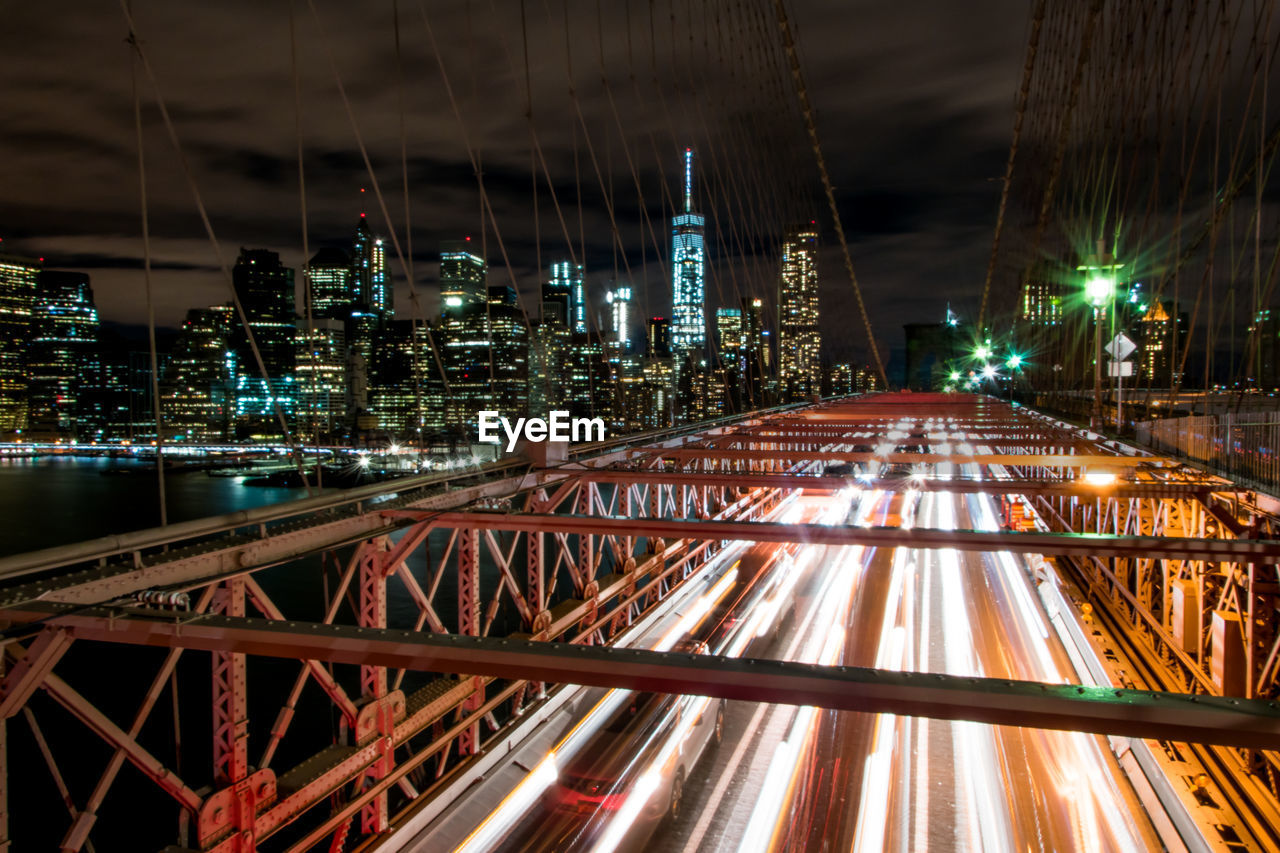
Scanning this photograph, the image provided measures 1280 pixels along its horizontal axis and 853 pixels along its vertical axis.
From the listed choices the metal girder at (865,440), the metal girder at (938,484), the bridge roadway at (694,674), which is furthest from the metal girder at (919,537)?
the metal girder at (865,440)

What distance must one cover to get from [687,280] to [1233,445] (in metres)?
20.9

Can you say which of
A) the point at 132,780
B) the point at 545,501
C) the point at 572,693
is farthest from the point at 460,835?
the point at 132,780

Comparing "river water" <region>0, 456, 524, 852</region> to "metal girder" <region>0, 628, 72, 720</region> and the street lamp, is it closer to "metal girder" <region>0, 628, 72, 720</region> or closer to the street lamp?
"metal girder" <region>0, 628, 72, 720</region>

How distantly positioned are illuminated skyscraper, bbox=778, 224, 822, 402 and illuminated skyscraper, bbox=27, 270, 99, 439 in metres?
37.3

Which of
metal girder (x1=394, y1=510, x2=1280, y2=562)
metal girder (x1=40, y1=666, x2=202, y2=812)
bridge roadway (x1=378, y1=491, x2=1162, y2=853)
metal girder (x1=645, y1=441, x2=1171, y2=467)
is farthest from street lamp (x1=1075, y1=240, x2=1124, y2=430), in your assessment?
metal girder (x1=40, y1=666, x2=202, y2=812)

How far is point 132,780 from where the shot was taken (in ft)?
88.5

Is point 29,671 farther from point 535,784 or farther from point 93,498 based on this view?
point 93,498

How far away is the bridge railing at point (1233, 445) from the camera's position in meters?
8.29

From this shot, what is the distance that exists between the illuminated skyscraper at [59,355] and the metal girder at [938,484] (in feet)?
69.4

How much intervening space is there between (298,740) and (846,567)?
22.4 metres

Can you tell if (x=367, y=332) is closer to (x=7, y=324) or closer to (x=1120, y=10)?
(x=7, y=324)

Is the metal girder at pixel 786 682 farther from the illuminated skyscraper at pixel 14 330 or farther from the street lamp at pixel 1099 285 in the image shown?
the illuminated skyscraper at pixel 14 330

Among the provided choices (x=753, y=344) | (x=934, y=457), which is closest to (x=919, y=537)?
(x=934, y=457)

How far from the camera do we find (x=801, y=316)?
6575 centimetres
